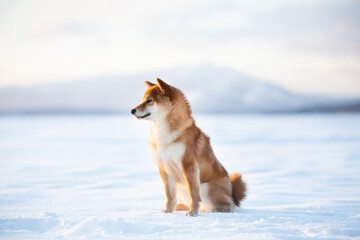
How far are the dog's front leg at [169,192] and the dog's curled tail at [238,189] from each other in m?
0.86

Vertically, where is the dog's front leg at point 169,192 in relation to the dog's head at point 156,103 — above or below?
below

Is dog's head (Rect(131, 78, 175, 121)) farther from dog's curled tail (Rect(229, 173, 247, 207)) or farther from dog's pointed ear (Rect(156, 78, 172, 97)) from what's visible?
dog's curled tail (Rect(229, 173, 247, 207))

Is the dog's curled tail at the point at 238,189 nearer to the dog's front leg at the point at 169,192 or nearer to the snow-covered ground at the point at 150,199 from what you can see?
the snow-covered ground at the point at 150,199

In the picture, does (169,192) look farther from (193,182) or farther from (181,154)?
(181,154)

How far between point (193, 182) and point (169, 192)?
500mm

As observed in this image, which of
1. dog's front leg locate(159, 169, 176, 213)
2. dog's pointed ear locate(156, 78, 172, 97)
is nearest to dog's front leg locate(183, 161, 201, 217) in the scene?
dog's front leg locate(159, 169, 176, 213)

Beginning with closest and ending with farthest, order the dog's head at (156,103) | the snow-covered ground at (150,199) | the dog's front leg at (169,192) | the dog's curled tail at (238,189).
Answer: the snow-covered ground at (150,199), the dog's head at (156,103), the dog's front leg at (169,192), the dog's curled tail at (238,189)

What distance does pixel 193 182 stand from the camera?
4.18 meters

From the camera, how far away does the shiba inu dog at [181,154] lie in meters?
4.14

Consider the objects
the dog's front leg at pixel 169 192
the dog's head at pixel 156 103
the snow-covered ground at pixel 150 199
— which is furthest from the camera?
the dog's front leg at pixel 169 192

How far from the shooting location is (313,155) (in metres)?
12.7

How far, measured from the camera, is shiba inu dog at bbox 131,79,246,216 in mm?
4141

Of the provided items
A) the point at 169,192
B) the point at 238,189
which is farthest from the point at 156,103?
the point at 238,189

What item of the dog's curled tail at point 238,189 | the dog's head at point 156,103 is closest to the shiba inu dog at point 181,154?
the dog's head at point 156,103
